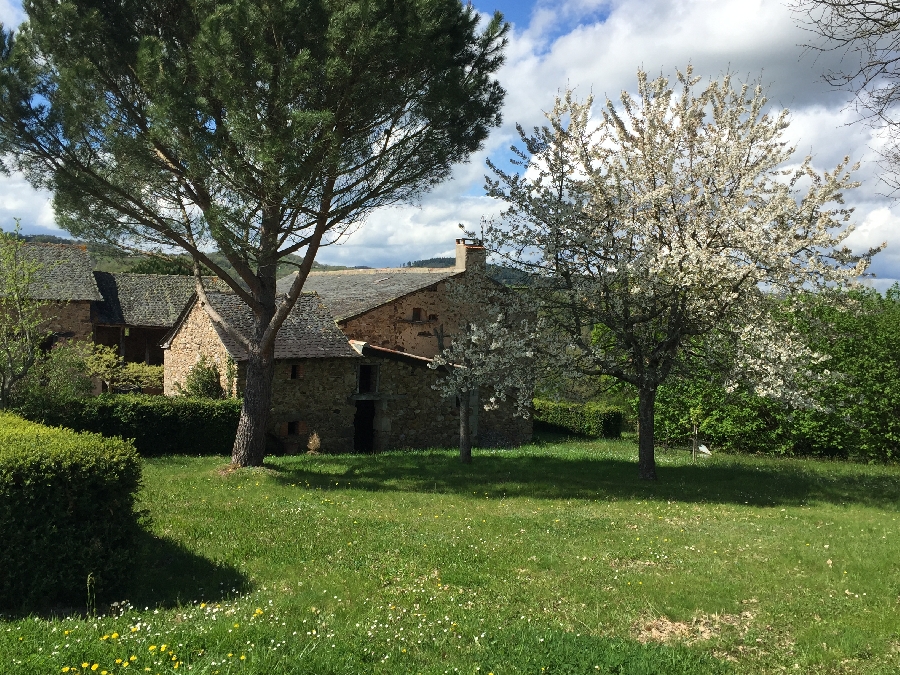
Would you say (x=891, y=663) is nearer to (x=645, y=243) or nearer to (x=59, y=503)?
(x=59, y=503)

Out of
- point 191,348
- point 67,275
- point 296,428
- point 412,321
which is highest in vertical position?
point 67,275

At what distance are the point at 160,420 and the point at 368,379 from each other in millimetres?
6987

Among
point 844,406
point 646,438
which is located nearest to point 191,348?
point 646,438

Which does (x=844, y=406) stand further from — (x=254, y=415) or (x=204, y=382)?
(x=204, y=382)

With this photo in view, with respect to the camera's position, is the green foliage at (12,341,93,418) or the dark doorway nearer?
the green foliage at (12,341,93,418)

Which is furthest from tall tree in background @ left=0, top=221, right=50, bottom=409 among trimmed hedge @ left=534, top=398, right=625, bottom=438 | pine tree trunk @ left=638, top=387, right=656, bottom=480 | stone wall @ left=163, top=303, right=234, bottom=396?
trimmed hedge @ left=534, top=398, right=625, bottom=438

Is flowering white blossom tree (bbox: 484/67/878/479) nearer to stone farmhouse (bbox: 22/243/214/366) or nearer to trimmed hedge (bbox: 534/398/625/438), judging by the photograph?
Result: trimmed hedge (bbox: 534/398/625/438)

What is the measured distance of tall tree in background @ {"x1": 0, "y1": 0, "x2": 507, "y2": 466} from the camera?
12953mm

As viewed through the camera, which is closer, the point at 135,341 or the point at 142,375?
the point at 142,375

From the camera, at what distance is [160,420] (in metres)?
19.2

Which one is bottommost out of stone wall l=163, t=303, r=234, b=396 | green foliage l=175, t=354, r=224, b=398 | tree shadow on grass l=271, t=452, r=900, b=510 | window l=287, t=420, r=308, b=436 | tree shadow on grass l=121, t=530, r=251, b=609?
tree shadow on grass l=271, t=452, r=900, b=510

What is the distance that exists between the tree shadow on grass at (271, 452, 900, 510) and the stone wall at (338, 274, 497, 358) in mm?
6955

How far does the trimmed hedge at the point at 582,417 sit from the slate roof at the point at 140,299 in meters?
18.6

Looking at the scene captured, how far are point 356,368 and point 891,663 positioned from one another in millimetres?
18550
